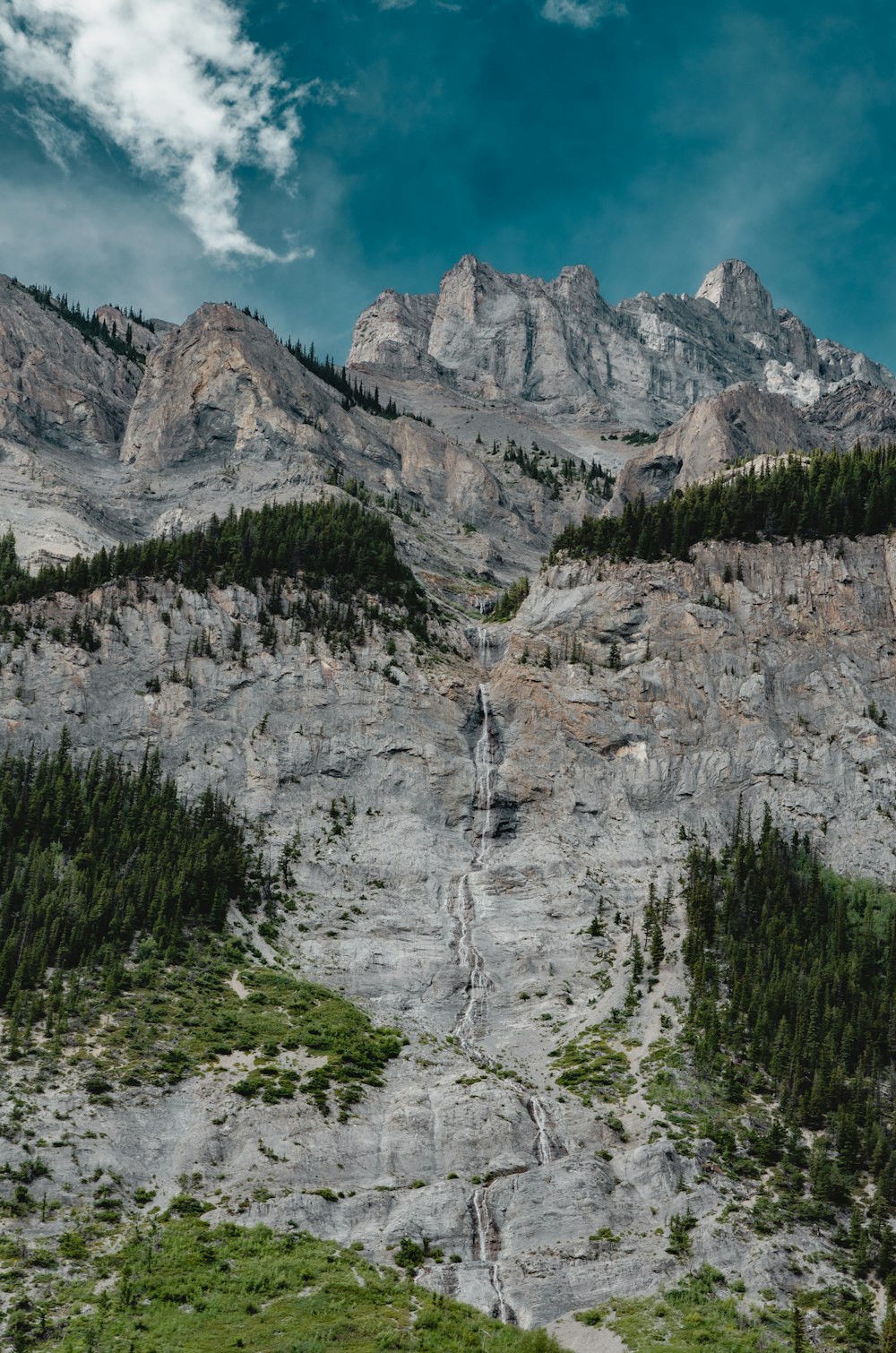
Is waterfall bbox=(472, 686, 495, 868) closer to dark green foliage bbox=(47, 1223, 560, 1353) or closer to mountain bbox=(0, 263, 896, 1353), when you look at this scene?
mountain bbox=(0, 263, 896, 1353)

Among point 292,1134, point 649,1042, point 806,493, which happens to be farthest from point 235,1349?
point 806,493

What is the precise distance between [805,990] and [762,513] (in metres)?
72.0

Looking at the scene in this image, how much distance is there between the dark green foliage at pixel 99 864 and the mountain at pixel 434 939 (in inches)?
15.5

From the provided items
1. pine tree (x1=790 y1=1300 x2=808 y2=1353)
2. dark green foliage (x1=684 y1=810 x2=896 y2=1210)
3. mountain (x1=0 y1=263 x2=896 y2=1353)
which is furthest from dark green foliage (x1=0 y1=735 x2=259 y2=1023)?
pine tree (x1=790 y1=1300 x2=808 y2=1353)

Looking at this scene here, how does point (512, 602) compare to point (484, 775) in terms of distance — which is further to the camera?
point (512, 602)

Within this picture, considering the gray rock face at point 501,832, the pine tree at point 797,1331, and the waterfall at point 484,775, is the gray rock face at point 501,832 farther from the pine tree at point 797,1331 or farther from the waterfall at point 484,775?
the pine tree at point 797,1331

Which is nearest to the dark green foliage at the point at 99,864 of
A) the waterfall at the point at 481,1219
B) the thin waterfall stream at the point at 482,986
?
the thin waterfall stream at the point at 482,986

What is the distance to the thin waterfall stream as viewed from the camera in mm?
72188

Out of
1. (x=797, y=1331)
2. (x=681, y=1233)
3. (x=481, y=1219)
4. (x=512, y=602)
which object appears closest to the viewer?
(x=797, y=1331)

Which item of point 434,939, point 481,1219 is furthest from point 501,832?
point 481,1219

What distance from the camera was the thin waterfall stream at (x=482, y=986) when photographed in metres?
72.2

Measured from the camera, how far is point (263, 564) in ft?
475

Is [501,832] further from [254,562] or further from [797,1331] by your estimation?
[797,1331]

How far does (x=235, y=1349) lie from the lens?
5444 cm
